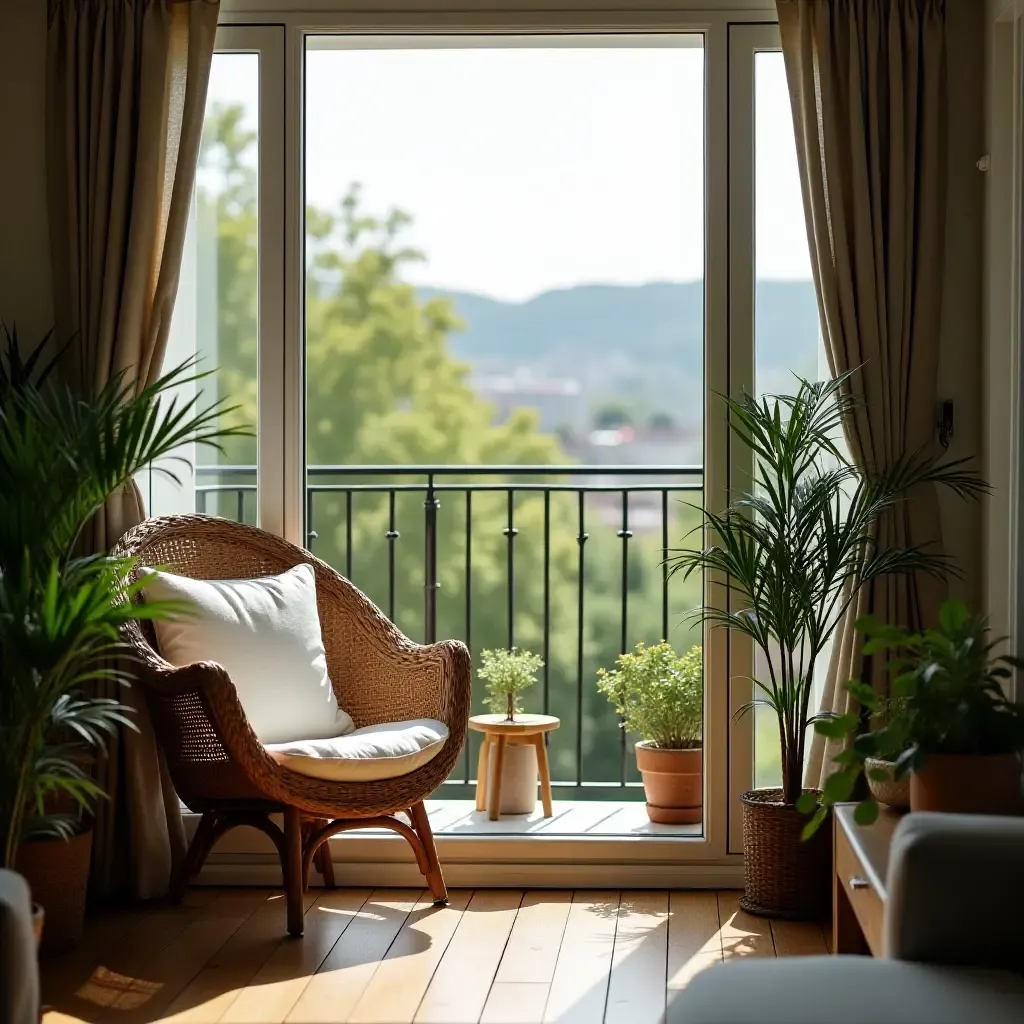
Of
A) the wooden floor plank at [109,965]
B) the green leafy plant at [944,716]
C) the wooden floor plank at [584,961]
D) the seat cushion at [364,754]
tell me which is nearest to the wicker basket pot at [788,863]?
the wooden floor plank at [584,961]

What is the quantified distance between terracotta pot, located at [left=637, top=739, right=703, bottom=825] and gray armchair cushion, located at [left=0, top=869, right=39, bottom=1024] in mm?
2370

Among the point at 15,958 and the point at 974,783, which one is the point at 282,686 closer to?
the point at 15,958

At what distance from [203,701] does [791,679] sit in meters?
1.47

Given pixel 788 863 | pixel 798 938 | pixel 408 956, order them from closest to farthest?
pixel 408 956, pixel 798 938, pixel 788 863

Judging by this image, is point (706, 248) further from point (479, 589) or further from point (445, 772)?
point (479, 589)

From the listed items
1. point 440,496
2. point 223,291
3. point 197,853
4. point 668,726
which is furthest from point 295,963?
point 440,496

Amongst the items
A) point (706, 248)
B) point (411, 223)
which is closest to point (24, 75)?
point (706, 248)

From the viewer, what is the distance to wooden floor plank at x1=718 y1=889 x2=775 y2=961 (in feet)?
10.4

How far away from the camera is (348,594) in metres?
3.76

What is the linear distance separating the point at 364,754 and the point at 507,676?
105 cm

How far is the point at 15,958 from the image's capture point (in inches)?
77.7

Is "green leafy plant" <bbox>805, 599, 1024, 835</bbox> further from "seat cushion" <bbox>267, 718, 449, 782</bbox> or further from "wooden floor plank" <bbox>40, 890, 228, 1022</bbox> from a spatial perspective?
"wooden floor plank" <bbox>40, 890, 228, 1022</bbox>

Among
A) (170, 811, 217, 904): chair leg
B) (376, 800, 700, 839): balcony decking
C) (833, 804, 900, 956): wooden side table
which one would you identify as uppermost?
(833, 804, 900, 956): wooden side table

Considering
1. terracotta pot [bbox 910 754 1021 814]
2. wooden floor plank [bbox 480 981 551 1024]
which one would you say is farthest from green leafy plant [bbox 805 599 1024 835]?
wooden floor plank [bbox 480 981 551 1024]
